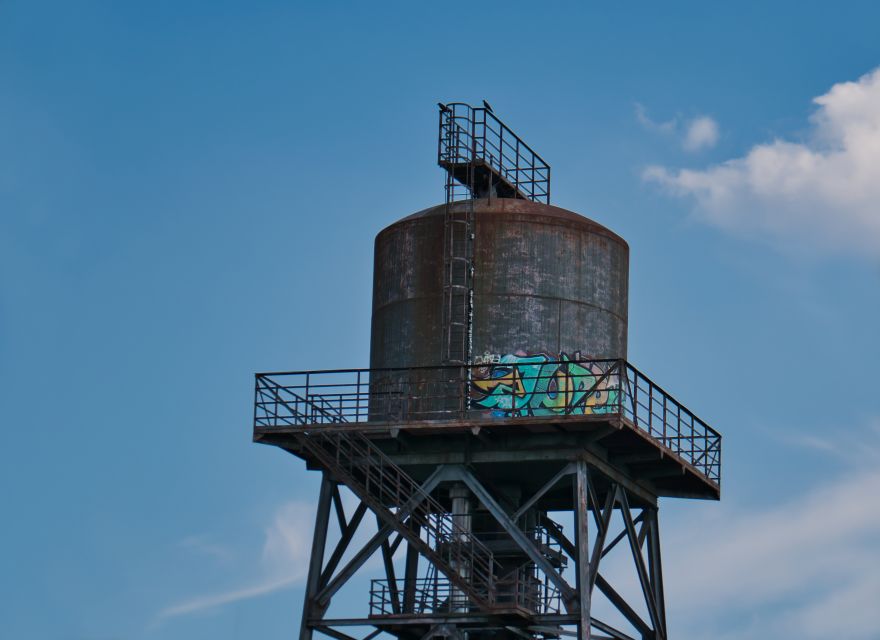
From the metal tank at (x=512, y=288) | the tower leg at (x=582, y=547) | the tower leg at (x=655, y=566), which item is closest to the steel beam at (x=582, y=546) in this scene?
the tower leg at (x=582, y=547)

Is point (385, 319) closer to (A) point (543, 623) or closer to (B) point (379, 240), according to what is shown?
(B) point (379, 240)

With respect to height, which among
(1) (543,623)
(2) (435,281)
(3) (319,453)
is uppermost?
(2) (435,281)

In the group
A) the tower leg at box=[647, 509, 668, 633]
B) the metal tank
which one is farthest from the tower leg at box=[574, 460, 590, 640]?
the tower leg at box=[647, 509, 668, 633]

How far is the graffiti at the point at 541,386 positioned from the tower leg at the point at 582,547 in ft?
4.72

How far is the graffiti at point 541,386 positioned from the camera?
60594 mm

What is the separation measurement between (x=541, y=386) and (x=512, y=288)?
2.70m

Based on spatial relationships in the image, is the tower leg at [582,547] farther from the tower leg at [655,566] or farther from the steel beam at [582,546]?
the tower leg at [655,566]

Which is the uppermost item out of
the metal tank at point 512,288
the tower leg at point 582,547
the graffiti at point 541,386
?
the metal tank at point 512,288

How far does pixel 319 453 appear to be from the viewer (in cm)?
6166

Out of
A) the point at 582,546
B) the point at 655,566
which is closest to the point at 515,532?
the point at 582,546

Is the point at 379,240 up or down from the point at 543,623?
up

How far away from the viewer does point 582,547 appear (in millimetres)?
60469

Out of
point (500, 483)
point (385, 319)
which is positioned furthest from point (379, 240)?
point (500, 483)

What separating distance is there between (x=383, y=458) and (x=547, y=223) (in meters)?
6.71
